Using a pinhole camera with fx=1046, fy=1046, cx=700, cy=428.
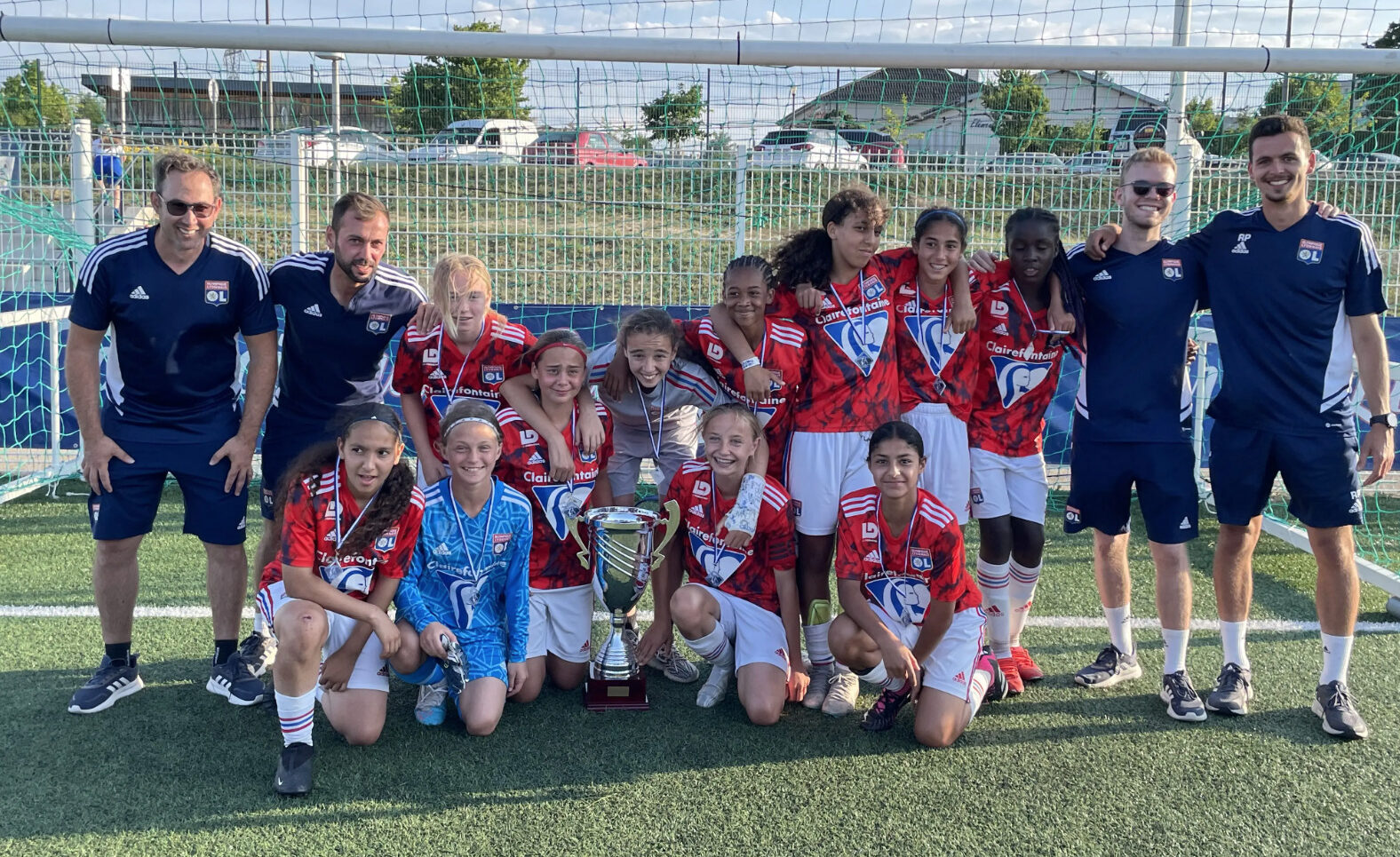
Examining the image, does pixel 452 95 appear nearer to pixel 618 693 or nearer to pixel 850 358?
pixel 850 358

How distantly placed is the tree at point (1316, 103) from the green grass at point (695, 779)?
118 inches

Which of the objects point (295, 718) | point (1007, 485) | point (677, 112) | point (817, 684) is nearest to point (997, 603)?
point (1007, 485)

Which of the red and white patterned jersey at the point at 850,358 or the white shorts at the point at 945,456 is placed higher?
the red and white patterned jersey at the point at 850,358

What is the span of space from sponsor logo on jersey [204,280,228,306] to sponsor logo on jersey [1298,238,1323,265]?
3.50 m

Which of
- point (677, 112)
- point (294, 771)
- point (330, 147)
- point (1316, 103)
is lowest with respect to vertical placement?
point (294, 771)

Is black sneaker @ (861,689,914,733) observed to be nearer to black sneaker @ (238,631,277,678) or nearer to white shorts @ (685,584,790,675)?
white shorts @ (685,584,790,675)

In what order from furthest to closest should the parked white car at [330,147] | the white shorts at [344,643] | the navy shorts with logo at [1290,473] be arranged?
the parked white car at [330,147] < the navy shorts with logo at [1290,473] < the white shorts at [344,643]

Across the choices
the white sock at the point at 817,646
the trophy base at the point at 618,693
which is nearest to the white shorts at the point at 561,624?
the trophy base at the point at 618,693

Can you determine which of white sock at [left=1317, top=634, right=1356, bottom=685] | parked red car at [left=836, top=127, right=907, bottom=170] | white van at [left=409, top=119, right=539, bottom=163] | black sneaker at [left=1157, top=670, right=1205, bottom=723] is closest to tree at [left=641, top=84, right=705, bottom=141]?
white van at [left=409, top=119, right=539, bottom=163]

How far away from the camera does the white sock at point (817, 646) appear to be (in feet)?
11.9

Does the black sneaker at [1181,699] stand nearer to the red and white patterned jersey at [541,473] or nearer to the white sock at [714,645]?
the white sock at [714,645]

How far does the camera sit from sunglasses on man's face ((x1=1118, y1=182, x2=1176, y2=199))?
11.2 ft

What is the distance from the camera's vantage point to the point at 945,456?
11.7ft

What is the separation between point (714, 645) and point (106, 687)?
198cm
